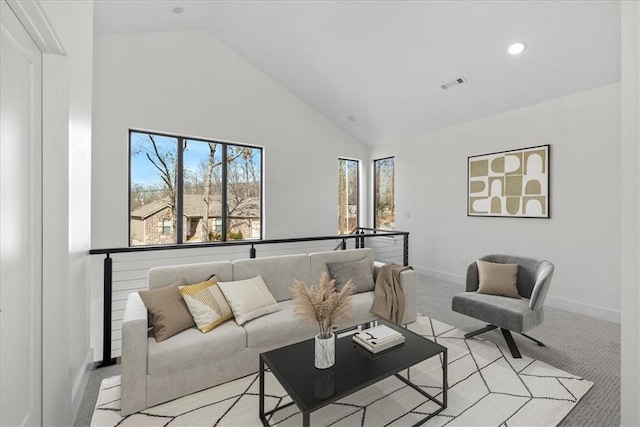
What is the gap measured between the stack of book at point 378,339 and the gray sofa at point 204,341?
0.68 metres

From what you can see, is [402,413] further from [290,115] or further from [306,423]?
[290,115]

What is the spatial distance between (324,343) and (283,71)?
4665 millimetres

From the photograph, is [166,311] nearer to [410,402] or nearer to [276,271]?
[276,271]

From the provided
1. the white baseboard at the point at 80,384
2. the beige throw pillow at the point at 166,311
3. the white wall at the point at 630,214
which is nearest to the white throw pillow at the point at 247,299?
the beige throw pillow at the point at 166,311

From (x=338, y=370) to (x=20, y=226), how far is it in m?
1.77

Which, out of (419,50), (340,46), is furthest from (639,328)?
(340,46)

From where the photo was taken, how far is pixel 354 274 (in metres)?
3.21

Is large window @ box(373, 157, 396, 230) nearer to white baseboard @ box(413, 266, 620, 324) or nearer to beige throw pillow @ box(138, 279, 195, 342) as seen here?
white baseboard @ box(413, 266, 620, 324)

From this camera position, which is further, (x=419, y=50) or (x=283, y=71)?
(x=283, y=71)

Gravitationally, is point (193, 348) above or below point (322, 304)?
below

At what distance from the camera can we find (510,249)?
4.31m

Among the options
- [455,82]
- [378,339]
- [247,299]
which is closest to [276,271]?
[247,299]

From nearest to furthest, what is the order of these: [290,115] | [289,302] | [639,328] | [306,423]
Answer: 1. [306,423]
2. [639,328]
3. [289,302]
4. [290,115]

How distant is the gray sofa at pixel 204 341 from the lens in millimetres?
1874
